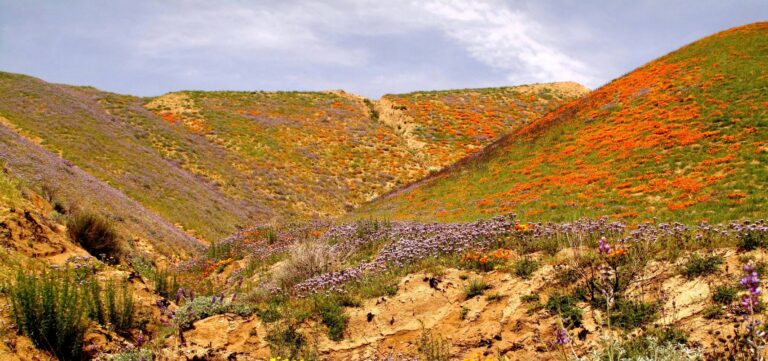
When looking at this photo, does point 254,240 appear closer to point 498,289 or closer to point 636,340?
point 498,289

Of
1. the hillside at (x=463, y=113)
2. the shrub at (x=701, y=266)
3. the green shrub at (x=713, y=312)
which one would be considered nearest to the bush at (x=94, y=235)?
the green shrub at (x=713, y=312)

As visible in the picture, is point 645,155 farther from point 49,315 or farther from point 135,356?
point 49,315

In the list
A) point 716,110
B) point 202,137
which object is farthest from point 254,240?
point 202,137

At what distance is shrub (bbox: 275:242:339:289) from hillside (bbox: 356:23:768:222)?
9.26 meters

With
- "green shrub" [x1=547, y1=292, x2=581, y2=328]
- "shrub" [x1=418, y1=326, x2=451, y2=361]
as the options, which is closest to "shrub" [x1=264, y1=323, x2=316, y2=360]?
"shrub" [x1=418, y1=326, x2=451, y2=361]

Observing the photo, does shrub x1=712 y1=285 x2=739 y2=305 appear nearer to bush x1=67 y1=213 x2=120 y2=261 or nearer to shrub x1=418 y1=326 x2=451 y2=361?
shrub x1=418 y1=326 x2=451 y2=361

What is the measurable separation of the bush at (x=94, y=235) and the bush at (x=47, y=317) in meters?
3.65

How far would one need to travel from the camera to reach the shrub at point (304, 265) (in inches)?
417

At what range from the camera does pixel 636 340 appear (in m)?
5.66

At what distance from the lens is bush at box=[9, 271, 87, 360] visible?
18.1ft

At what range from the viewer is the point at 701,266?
6.55 meters

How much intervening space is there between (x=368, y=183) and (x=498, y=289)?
118 ft

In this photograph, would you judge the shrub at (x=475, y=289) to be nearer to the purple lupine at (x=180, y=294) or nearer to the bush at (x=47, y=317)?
the purple lupine at (x=180, y=294)

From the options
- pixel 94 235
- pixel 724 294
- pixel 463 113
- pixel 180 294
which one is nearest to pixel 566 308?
pixel 724 294
